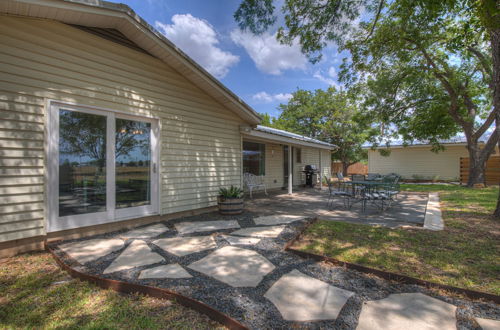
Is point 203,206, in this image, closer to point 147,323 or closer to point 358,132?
point 147,323

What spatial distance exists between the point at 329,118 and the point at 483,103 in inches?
384

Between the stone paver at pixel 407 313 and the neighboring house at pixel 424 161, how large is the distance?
16546 mm

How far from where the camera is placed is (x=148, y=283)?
239cm

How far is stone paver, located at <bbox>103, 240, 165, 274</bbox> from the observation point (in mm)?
2789

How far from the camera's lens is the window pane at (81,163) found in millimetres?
3680

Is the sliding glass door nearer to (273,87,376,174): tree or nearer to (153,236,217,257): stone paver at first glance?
(153,236,217,257): stone paver

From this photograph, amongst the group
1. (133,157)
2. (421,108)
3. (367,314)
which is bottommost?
(367,314)

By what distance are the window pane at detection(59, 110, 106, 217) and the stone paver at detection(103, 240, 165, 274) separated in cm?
113

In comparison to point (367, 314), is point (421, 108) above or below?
above

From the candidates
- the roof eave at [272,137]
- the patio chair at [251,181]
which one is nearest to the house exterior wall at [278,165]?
the roof eave at [272,137]

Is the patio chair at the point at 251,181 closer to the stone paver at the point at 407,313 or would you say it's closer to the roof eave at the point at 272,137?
the roof eave at the point at 272,137

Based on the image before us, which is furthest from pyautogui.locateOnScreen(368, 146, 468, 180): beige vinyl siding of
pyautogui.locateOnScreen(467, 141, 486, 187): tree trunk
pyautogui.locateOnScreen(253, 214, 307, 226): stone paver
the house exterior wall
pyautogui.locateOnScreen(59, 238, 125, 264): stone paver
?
pyautogui.locateOnScreen(59, 238, 125, 264): stone paver

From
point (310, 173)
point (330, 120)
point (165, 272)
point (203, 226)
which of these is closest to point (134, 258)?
point (165, 272)

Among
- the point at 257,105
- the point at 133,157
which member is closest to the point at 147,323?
the point at 133,157
